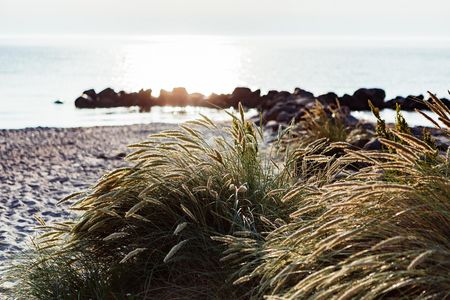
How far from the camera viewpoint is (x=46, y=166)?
476 inches

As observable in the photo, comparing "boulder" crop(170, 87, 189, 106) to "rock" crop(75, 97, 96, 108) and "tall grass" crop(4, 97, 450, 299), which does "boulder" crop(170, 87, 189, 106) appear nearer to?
"rock" crop(75, 97, 96, 108)

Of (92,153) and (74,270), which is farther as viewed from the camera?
(92,153)

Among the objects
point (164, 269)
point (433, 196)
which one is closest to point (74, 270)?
point (164, 269)

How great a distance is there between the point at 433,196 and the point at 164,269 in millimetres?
1650

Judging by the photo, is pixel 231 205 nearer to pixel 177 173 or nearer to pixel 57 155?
pixel 177 173

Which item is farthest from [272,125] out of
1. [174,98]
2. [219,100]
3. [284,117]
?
[174,98]

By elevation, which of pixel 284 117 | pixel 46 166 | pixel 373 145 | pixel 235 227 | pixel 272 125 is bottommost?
pixel 46 166

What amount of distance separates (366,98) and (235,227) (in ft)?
79.9

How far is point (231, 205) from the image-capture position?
15.1ft

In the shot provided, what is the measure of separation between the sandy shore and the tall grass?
1866 millimetres

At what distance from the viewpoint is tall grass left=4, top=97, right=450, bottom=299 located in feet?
11.5

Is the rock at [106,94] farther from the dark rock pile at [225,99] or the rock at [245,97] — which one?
the rock at [245,97]

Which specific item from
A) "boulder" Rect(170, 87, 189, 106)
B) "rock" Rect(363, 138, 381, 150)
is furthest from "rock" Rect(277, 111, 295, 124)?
"boulder" Rect(170, 87, 189, 106)

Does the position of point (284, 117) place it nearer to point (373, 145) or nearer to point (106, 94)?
point (373, 145)
